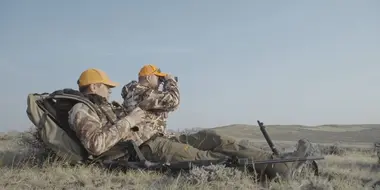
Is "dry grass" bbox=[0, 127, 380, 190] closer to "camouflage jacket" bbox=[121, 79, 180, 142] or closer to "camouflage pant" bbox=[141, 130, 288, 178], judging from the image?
"camouflage pant" bbox=[141, 130, 288, 178]

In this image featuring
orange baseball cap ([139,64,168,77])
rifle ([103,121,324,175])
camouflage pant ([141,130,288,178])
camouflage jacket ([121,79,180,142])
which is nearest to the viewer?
rifle ([103,121,324,175])

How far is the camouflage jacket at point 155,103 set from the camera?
677 centimetres

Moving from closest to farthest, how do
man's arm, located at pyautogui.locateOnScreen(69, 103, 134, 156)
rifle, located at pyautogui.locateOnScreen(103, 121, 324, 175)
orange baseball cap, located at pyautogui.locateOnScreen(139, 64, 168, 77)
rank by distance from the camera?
rifle, located at pyautogui.locateOnScreen(103, 121, 324, 175) → man's arm, located at pyautogui.locateOnScreen(69, 103, 134, 156) → orange baseball cap, located at pyautogui.locateOnScreen(139, 64, 168, 77)

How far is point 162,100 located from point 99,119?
4.07 ft

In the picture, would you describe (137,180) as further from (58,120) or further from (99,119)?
(58,120)

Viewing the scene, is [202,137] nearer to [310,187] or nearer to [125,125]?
[125,125]

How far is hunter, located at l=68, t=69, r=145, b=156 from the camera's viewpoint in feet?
18.5

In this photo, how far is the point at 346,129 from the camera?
A: 49.5 meters

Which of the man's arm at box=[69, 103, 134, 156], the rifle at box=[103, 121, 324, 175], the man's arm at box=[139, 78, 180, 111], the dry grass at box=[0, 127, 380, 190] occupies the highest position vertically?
the man's arm at box=[139, 78, 180, 111]

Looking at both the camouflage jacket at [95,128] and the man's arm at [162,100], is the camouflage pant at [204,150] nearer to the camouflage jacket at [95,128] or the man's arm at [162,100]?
the camouflage jacket at [95,128]

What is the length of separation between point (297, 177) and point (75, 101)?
3.27m

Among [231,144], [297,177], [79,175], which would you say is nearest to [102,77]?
[79,175]

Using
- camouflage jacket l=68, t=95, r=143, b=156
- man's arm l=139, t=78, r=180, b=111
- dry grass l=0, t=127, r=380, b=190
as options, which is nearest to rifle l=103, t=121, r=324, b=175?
dry grass l=0, t=127, r=380, b=190

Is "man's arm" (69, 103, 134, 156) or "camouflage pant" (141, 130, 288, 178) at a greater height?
"man's arm" (69, 103, 134, 156)
